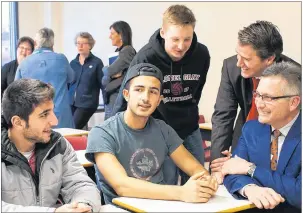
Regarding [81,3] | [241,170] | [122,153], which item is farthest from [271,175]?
[81,3]

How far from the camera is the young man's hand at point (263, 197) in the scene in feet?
6.22

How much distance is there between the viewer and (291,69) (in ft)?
6.99

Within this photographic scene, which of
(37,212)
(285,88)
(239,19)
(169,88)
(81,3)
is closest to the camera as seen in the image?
(37,212)

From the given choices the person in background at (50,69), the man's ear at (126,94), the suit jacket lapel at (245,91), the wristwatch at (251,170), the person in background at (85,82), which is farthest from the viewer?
the person in background at (85,82)

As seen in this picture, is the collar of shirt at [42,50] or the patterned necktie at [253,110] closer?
the patterned necktie at [253,110]

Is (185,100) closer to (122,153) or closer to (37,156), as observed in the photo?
(122,153)

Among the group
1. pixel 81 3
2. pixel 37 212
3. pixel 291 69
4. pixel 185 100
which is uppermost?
pixel 81 3

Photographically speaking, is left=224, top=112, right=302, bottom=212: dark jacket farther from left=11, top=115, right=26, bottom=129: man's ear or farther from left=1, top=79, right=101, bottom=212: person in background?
left=11, top=115, right=26, bottom=129: man's ear

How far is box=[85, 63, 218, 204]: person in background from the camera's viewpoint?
6.41ft

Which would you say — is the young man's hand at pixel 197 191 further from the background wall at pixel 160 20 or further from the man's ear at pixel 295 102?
the background wall at pixel 160 20

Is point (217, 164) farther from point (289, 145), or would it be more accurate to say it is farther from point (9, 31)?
point (9, 31)

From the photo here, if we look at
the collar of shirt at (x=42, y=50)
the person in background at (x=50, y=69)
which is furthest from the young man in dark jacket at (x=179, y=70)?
the collar of shirt at (x=42, y=50)

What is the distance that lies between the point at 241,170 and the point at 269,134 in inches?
8.7

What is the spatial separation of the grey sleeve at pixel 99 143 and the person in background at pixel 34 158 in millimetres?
128
